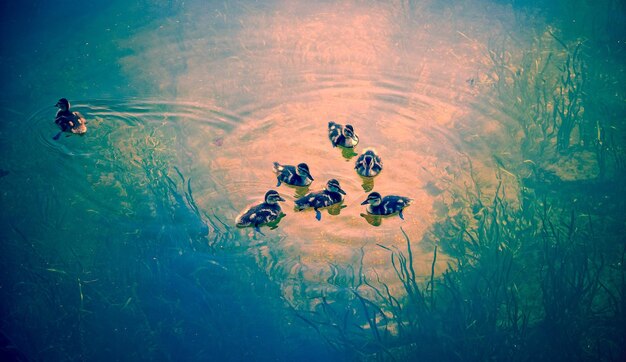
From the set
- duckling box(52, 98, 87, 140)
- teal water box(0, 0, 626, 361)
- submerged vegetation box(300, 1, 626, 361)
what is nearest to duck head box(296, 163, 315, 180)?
teal water box(0, 0, 626, 361)

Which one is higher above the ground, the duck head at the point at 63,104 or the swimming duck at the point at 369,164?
the duck head at the point at 63,104

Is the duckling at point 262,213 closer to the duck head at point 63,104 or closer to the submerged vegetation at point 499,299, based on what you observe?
the submerged vegetation at point 499,299

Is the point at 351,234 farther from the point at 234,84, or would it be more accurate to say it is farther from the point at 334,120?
the point at 234,84

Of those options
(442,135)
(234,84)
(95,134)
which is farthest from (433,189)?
(95,134)

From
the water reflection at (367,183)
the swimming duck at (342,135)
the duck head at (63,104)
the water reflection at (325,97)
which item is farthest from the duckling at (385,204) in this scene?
the duck head at (63,104)

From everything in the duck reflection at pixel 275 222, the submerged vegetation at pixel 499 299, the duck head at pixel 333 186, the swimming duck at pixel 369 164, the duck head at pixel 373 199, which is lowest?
the submerged vegetation at pixel 499 299
